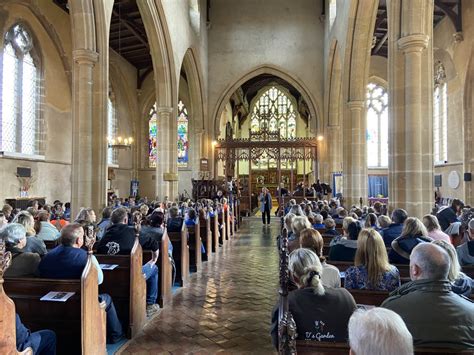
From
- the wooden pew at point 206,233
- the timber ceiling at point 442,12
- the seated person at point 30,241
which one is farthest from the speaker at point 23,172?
the timber ceiling at point 442,12

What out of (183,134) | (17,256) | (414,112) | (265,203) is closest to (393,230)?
(414,112)

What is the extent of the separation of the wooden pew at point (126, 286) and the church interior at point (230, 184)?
0.07 ft

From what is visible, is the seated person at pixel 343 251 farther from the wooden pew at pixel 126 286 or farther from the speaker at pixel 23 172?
the speaker at pixel 23 172

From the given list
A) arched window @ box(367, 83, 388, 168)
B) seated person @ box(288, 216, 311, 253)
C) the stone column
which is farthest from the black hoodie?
arched window @ box(367, 83, 388, 168)

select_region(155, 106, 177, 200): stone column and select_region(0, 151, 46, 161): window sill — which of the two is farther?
select_region(155, 106, 177, 200): stone column

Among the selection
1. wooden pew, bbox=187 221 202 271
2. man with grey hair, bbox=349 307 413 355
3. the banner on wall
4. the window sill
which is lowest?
wooden pew, bbox=187 221 202 271

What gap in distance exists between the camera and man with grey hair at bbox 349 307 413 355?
44.2 inches

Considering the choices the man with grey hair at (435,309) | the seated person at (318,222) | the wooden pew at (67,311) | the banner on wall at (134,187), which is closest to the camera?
the man with grey hair at (435,309)

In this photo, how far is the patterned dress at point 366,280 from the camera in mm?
2793

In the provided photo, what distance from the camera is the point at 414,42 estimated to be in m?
7.19

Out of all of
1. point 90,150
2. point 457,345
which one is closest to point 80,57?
point 90,150

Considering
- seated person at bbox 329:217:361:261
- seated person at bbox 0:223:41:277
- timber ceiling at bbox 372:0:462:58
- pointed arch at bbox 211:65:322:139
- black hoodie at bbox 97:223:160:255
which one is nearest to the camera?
seated person at bbox 0:223:41:277

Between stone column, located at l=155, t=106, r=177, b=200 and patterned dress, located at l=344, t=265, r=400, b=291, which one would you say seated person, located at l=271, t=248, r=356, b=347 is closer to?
→ patterned dress, located at l=344, t=265, r=400, b=291

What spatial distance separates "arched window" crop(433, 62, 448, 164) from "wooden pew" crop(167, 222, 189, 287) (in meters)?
13.0
